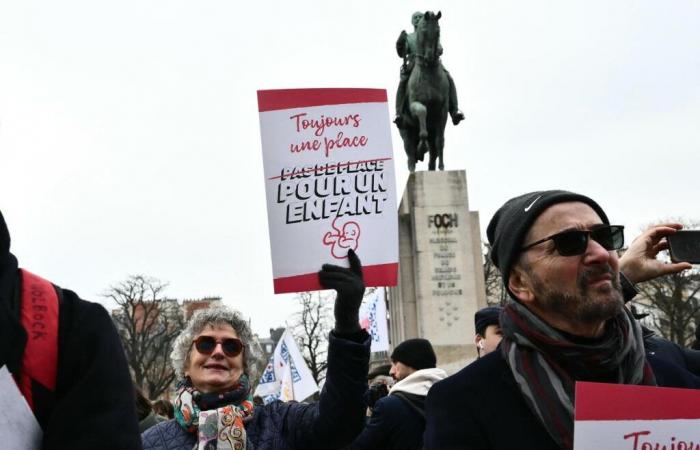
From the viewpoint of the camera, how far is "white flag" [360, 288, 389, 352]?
11.0 m

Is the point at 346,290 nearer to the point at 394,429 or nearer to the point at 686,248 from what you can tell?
the point at 686,248

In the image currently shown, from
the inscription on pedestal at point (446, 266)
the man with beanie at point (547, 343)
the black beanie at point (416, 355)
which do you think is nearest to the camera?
the man with beanie at point (547, 343)

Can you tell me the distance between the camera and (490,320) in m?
4.38

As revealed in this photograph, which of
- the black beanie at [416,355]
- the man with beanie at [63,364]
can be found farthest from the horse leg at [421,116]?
the man with beanie at [63,364]

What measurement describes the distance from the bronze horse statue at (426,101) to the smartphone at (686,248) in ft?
36.4

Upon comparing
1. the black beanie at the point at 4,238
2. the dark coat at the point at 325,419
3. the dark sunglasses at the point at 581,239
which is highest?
the black beanie at the point at 4,238

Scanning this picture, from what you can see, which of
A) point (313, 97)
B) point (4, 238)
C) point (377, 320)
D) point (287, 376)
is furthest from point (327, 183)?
point (287, 376)

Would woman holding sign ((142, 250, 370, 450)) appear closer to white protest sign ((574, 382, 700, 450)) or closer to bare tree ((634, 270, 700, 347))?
white protest sign ((574, 382, 700, 450))

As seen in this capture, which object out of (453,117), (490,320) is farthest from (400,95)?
(490,320)

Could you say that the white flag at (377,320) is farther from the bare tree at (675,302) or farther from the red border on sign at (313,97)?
the bare tree at (675,302)

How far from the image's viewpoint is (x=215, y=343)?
3131 millimetres

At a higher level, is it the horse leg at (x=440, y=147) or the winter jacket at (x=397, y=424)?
the horse leg at (x=440, y=147)

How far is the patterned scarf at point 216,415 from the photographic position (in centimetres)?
282

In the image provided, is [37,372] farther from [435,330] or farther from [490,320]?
[435,330]
